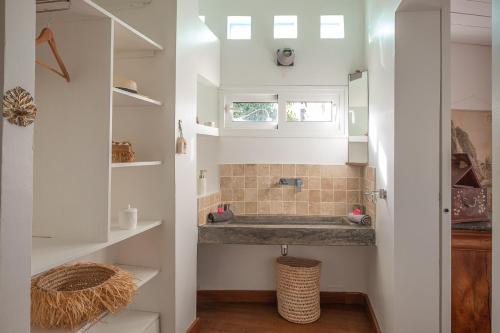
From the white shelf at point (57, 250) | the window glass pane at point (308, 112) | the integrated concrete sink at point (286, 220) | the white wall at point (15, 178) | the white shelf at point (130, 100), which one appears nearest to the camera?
the white wall at point (15, 178)

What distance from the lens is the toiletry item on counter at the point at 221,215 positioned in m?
3.04

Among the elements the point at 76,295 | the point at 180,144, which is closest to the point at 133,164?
the point at 180,144

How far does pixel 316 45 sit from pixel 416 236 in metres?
2.03

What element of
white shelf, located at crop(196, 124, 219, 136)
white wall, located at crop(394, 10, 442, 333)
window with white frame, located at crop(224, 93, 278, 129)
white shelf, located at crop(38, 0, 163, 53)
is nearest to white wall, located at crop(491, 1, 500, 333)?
white wall, located at crop(394, 10, 442, 333)

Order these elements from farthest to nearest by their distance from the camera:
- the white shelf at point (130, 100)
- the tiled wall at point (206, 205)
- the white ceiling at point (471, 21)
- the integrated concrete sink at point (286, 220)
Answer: the integrated concrete sink at point (286, 220)
the tiled wall at point (206, 205)
the white ceiling at point (471, 21)
the white shelf at point (130, 100)

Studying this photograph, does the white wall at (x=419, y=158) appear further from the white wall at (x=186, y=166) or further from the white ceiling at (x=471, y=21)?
the white wall at (x=186, y=166)

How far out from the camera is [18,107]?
106 cm

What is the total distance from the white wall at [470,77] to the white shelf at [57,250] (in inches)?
117

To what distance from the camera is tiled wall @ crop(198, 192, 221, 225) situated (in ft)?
9.47

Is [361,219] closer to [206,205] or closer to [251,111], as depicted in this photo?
[206,205]

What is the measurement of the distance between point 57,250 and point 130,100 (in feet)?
3.03

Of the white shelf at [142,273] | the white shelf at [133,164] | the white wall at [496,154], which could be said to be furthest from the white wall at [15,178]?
the white wall at [496,154]

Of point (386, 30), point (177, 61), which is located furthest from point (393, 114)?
A: point (177, 61)

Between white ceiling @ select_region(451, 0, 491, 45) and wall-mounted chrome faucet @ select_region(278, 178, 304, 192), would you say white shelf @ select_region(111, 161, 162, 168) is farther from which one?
white ceiling @ select_region(451, 0, 491, 45)
